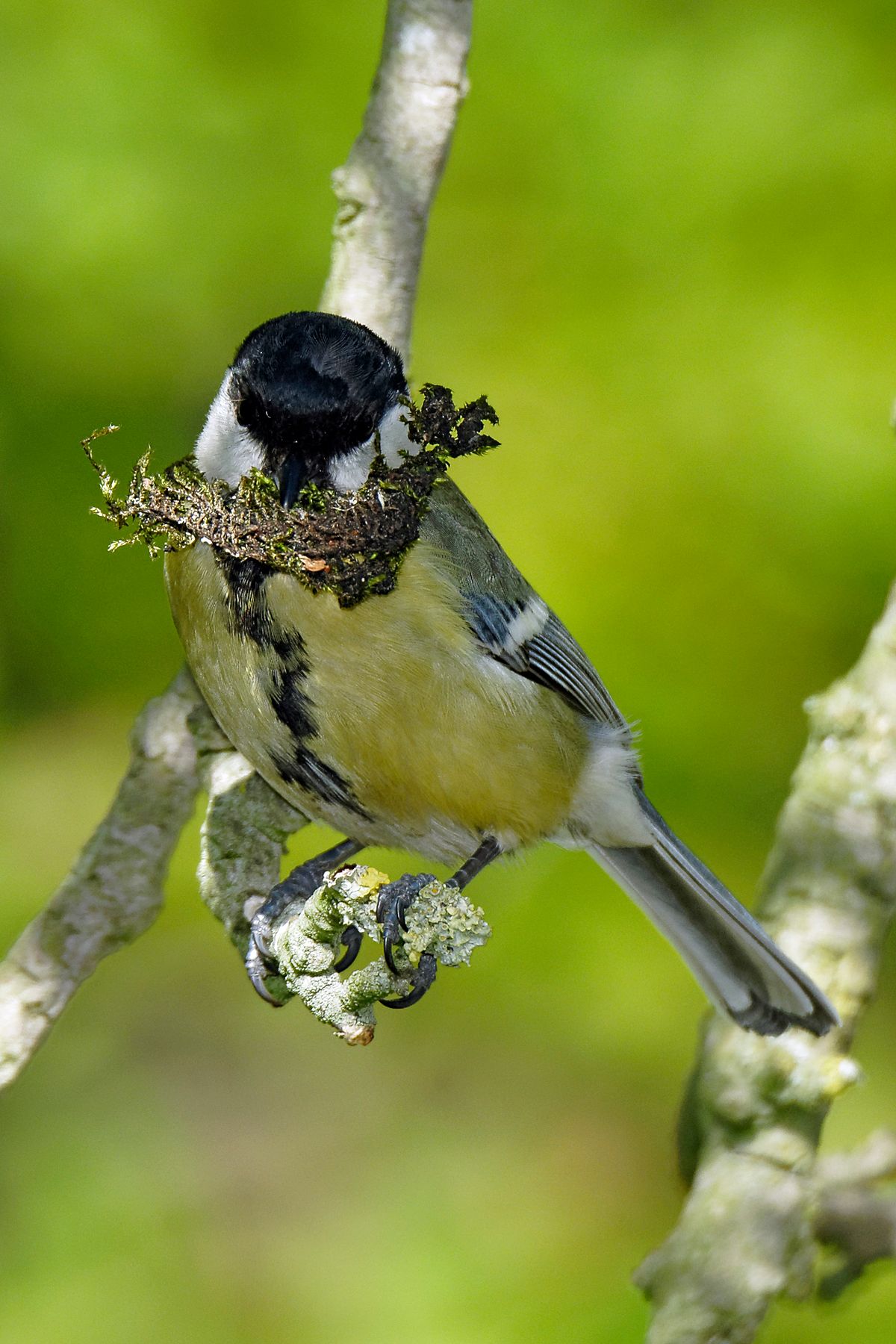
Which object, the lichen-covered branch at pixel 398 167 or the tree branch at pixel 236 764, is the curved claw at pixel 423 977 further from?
the lichen-covered branch at pixel 398 167

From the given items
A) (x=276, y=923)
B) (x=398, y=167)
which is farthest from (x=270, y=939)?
(x=398, y=167)

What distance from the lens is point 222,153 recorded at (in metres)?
3.38

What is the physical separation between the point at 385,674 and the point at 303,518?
33 centimetres

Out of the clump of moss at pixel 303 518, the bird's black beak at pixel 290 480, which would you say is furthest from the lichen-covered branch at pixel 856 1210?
the bird's black beak at pixel 290 480

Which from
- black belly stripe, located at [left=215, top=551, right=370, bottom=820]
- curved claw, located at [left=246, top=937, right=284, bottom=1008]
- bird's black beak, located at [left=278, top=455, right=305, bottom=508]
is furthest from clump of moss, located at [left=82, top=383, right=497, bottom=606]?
curved claw, located at [left=246, top=937, right=284, bottom=1008]

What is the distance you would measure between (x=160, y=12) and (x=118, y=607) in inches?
55.1

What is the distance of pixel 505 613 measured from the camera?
2.69 metres

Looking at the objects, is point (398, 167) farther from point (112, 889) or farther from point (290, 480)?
point (112, 889)

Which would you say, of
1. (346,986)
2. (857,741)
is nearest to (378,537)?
(346,986)

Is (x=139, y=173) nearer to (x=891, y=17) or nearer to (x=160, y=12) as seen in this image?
(x=160, y=12)

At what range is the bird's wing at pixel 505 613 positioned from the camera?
2619mm

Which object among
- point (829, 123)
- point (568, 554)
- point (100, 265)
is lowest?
point (568, 554)

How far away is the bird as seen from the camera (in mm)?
2328

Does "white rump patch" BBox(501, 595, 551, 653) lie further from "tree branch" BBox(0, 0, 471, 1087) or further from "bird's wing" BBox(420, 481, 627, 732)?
"tree branch" BBox(0, 0, 471, 1087)
